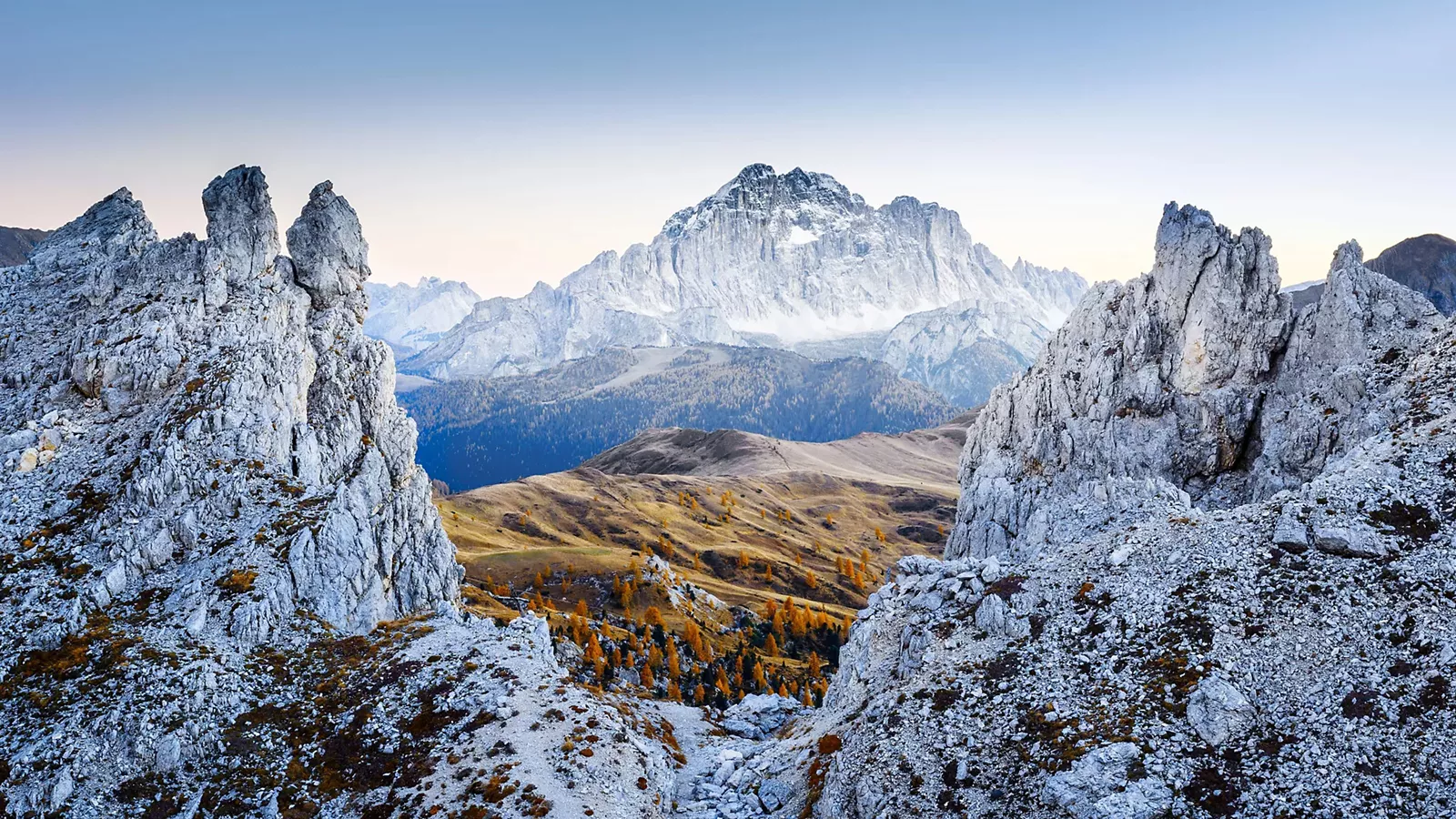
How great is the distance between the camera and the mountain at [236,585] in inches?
1769

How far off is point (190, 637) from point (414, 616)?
18985 millimetres

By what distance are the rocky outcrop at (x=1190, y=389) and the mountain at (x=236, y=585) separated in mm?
50808

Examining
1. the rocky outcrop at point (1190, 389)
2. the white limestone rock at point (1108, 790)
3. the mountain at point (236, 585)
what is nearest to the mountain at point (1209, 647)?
the white limestone rock at point (1108, 790)

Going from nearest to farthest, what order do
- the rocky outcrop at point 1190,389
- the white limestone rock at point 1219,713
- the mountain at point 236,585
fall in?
the white limestone rock at point 1219,713, the mountain at point 236,585, the rocky outcrop at point 1190,389

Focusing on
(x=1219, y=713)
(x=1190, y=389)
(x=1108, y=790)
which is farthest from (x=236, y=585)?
(x=1190, y=389)

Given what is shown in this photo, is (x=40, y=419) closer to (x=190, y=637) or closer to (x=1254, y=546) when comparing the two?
(x=190, y=637)

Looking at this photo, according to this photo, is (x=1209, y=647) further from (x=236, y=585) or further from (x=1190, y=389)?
(x=236, y=585)

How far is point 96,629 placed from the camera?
50.9 metres

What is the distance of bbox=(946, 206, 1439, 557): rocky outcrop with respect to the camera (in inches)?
2771

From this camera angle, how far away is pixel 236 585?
56.7m

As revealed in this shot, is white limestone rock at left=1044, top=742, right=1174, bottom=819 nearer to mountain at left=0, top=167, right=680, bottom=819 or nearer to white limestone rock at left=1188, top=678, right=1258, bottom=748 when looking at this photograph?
white limestone rock at left=1188, top=678, right=1258, bottom=748

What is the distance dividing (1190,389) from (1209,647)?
61.3 m

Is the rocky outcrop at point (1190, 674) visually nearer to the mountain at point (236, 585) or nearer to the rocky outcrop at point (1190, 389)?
the rocky outcrop at point (1190, 389)

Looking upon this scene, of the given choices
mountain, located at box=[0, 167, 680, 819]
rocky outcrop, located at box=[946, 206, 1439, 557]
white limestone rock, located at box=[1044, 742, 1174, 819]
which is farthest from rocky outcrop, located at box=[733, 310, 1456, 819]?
mountain, located at box=[0, 167, 680, 819]
